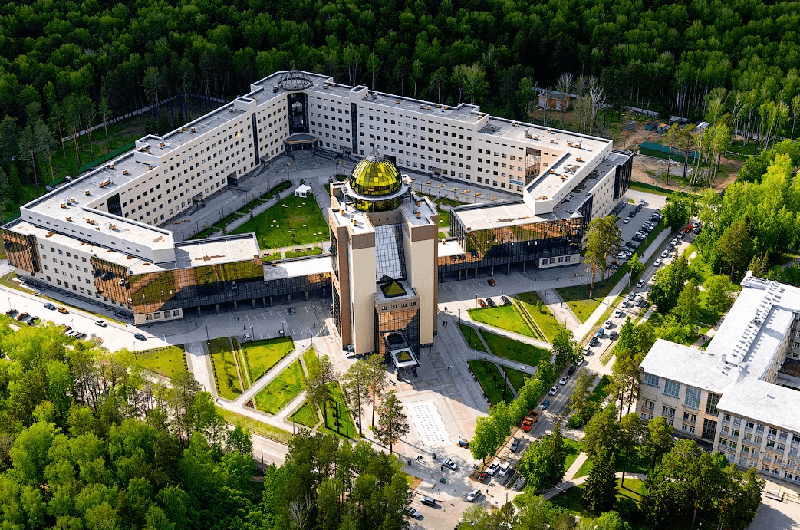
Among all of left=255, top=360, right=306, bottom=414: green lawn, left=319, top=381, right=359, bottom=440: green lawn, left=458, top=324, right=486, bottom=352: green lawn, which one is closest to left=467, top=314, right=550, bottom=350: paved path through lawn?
left=458, top=324, right=486, bottom=352: green lawn

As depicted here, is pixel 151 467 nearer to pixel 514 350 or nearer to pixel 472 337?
pixel 472 337

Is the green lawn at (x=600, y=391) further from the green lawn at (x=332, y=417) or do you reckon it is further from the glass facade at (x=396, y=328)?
the green lawn at (x=332, y=417)

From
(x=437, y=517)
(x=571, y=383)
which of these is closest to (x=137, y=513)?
(x=437, y=517)

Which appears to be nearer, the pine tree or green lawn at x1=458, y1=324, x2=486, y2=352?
the pine tree

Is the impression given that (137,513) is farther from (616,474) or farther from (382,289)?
(616,474)

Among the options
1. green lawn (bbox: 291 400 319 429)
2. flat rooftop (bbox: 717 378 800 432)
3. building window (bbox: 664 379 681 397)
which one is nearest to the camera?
flat rooftop (bbox: 717 378 800 432)

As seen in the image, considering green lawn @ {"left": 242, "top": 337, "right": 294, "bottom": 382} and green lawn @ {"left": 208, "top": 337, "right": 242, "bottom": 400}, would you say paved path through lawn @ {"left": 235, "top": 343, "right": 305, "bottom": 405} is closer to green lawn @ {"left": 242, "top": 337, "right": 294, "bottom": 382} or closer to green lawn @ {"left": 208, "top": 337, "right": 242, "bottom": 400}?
green lawn @ {"left": 242, "top": 337, "right": 294, "bottom": 382}

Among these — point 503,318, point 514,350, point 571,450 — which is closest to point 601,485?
point 571,450
